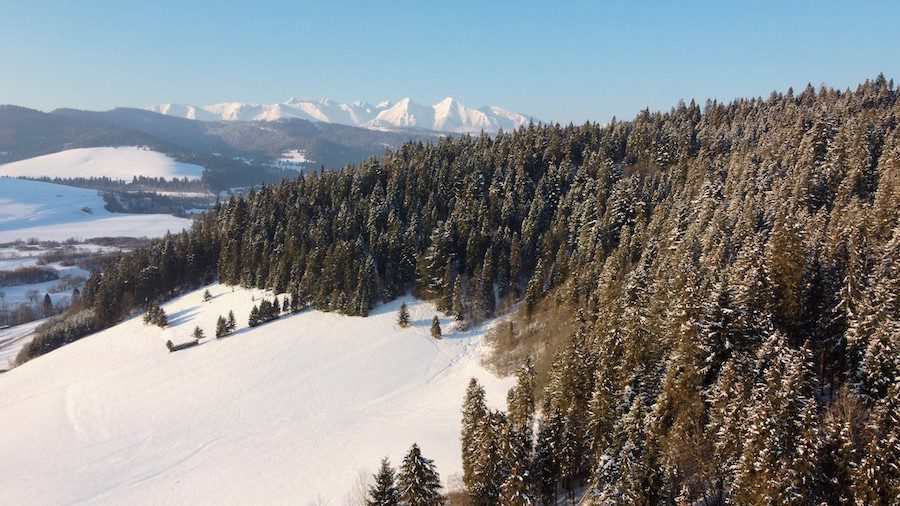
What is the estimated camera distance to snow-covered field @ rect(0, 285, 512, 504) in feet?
154

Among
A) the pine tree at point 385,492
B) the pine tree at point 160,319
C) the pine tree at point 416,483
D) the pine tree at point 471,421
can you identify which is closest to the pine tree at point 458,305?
the pine tree at point 471,421

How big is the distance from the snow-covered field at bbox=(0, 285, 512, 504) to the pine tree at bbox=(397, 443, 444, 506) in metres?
13.0

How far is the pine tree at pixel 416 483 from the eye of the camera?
30.3m

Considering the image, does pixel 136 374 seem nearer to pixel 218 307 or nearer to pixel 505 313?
pixel 218 307

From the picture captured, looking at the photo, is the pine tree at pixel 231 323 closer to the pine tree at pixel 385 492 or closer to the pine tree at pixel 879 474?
the pine tree at pixel 385 492

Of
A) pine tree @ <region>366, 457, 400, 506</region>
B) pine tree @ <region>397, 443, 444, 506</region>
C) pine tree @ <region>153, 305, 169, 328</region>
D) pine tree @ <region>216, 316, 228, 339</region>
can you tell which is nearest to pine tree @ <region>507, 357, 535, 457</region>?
pine tree @ <region>397, 443, 444, 506</region>

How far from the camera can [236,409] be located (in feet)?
199

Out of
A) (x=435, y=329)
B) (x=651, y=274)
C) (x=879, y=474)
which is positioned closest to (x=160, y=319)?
(x=435, y=329)

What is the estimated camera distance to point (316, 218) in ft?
358

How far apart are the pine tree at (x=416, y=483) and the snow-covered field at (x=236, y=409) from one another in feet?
42.5

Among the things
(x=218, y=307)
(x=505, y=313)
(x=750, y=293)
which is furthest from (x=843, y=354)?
(x=218, y=307)

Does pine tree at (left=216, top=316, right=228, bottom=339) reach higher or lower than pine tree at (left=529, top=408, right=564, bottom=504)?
lower

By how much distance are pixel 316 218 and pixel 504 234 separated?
43.7 m

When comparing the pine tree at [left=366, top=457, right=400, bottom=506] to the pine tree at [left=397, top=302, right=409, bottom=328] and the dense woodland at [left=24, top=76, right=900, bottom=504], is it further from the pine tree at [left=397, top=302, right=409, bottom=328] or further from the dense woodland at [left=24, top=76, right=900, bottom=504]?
the pine tree at [left=397, top=302, right=409, bottom=328]
